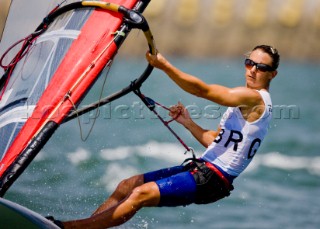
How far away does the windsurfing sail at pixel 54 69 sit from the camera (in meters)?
5.16

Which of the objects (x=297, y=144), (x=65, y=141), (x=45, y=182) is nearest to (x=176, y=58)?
(x=297, y=144)

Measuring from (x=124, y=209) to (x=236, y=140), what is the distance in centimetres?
92

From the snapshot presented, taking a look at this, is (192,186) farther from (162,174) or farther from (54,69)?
(54,69)

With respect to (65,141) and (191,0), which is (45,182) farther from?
(191,0)

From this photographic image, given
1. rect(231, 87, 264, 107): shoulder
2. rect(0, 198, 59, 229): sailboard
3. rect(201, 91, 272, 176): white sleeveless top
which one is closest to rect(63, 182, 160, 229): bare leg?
rect(0, 198, 59, 229): sailboard

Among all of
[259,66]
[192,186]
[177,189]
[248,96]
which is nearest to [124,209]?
[177,189]

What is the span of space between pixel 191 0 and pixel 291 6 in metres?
3.30

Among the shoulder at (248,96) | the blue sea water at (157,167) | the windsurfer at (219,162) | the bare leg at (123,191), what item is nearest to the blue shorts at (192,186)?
the windsurfer at (219,162)

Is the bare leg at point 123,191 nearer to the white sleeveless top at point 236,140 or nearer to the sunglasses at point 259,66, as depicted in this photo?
the white sleeveless top at point 236,140

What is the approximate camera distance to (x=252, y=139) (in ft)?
18.2

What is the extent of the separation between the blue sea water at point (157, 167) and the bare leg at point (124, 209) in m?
0.82

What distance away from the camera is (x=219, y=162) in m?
5.56

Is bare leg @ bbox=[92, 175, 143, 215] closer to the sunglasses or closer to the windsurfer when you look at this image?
the windsurfer

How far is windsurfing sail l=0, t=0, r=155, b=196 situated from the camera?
16.9 ft
